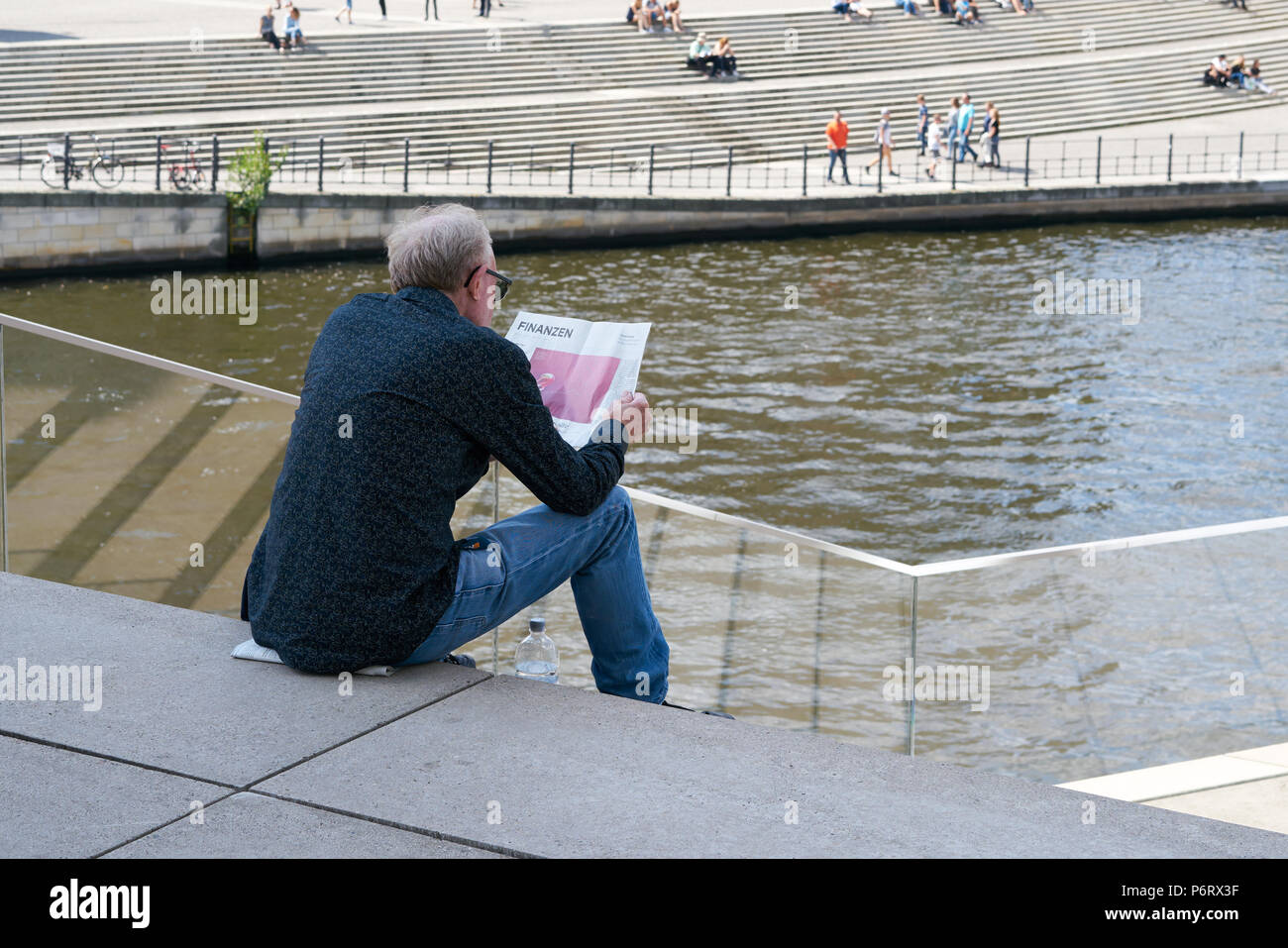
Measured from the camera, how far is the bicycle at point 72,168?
76.8 ft

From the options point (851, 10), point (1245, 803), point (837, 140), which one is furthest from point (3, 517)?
point (851, 10)

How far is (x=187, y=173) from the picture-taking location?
2444 cm

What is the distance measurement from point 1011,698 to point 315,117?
24.6m

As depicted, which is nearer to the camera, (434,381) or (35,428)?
(434,381)

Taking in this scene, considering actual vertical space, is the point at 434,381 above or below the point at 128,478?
above

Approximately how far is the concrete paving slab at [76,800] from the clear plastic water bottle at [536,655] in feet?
5.53

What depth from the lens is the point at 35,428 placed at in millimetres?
5055

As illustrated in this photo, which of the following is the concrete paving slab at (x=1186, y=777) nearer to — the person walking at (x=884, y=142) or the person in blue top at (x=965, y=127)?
Answer: the person walking at (x=884, y=142)

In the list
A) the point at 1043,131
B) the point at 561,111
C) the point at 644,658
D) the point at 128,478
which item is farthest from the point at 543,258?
the point at 644,658

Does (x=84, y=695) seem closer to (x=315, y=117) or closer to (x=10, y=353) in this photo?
(x=10, y=353)

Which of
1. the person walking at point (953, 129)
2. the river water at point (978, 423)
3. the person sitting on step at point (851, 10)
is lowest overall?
the river water at point (978, 423)

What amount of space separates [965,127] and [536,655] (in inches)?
1077

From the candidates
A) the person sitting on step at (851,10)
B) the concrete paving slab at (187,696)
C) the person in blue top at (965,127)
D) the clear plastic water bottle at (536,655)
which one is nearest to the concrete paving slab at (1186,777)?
the clear plastic water bottle at (536,655)

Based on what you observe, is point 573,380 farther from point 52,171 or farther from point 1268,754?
point 52,171
